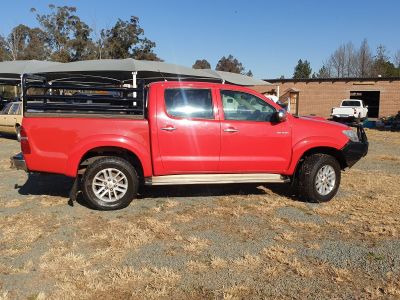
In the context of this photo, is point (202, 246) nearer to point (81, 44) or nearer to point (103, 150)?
point (103, 150)

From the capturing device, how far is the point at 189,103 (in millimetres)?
5289

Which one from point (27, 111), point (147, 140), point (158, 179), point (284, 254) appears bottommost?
point (284, 254)

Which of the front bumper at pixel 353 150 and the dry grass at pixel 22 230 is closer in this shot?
the dry grass at pixel 22 230

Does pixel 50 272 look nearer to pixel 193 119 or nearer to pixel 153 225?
pixel 153 225

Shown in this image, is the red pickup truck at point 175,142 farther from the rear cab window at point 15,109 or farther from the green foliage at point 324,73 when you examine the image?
the green foliage at point 324,73

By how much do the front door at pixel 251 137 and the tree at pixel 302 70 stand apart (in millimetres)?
62970

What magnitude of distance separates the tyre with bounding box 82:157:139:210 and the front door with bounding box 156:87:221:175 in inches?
21.6

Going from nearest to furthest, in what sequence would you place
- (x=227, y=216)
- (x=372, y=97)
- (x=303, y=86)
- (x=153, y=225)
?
(x=153, y=225), (x=227, y=216), (x=303, y=86), (x=372, y=97)

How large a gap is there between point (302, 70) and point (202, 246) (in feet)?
229

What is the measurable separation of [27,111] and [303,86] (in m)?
31.9

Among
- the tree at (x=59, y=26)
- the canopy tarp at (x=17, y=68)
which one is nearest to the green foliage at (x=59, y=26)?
Answer: the tree at (x=59, y=26)

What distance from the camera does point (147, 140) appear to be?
16.9 ft

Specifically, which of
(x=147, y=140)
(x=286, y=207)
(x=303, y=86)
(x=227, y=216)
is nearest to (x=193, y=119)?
(x=147, y=140)

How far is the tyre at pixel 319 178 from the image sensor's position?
18.1ft
